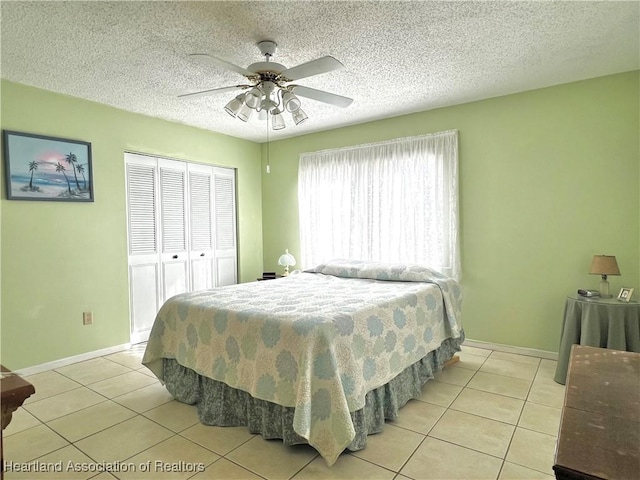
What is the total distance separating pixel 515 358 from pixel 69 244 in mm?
4202

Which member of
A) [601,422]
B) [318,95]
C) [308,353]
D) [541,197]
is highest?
[318,95]

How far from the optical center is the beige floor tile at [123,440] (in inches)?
81.0

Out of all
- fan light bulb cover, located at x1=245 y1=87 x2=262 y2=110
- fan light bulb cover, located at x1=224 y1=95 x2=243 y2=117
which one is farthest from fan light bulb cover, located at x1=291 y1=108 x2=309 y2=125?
fan light bulb cover, located at x1=224 y1=95 x2=243 y2=117

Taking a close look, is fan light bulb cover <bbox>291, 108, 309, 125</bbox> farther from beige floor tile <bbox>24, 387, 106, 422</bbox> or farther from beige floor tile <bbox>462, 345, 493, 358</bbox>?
beige floor tile <bbox>462, 345, 493, 358</bbox>

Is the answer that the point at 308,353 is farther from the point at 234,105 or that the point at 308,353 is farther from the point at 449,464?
the point at 234,105

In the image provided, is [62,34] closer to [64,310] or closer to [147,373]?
[64,310]

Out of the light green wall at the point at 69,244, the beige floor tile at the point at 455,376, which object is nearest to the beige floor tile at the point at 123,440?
the light green wall at the point at 69,244

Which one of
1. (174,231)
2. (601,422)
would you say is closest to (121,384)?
(174,231)

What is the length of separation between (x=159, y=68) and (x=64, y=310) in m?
2.29

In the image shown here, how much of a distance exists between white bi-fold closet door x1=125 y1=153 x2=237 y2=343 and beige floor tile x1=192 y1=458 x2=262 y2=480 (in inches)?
98.2

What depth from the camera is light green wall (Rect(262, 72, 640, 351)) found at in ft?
10.0

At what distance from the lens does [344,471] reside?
189 cm

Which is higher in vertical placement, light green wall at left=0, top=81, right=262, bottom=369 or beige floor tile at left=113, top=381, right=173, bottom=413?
light green wall at left=0, top=81, right=262, bottom=369

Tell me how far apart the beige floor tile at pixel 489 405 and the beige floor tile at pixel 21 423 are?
272 cm
